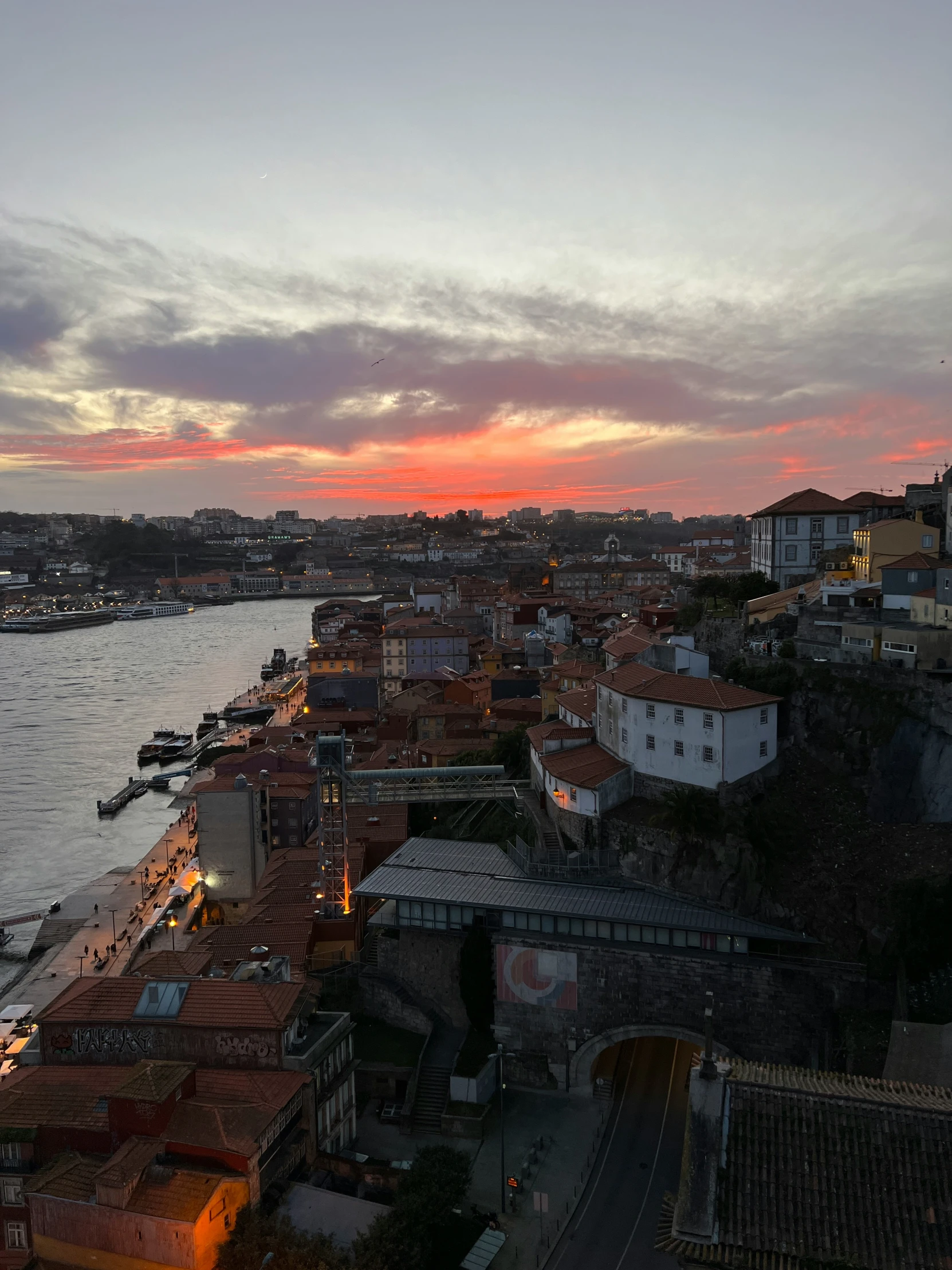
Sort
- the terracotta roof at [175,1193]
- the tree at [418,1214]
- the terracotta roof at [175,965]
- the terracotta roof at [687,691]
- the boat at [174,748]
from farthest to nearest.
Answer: the boat at [174,748] < the terracotta roof at [687,691] < the terracotta roof at [175,965] < the tree at [418,1214] < the terracotta roof at [175,1193]

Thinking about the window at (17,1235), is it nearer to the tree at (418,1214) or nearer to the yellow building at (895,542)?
the tree at (418,1214)

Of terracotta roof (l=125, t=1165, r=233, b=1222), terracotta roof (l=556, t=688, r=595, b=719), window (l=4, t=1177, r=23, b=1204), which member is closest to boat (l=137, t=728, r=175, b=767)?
terracotta roof (l=556, t=688, r=595, b=719)

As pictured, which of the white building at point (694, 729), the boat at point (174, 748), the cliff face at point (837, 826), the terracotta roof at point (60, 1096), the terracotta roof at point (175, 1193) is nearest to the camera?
the terracotta roof at point (175, 1193)

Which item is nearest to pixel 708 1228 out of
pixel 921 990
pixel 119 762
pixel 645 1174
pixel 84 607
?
pixel 645 1174

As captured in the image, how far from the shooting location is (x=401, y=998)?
60.3 ft

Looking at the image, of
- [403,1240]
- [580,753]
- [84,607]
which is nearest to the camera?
[403,1240]

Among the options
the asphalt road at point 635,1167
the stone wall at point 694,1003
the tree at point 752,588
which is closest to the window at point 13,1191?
the asphalt road at point 635,1167

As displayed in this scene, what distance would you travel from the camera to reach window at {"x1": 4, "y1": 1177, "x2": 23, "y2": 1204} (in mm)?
11922

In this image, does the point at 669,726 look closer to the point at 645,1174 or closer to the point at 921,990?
the point at 921,990

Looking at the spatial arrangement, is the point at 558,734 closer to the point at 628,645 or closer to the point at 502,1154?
the point at 628,645

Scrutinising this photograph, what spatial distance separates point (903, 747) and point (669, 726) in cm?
459

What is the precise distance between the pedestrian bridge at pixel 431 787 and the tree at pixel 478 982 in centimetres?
671

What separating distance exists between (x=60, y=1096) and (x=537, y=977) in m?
8.33

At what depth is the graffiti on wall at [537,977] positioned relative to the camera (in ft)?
55.6
